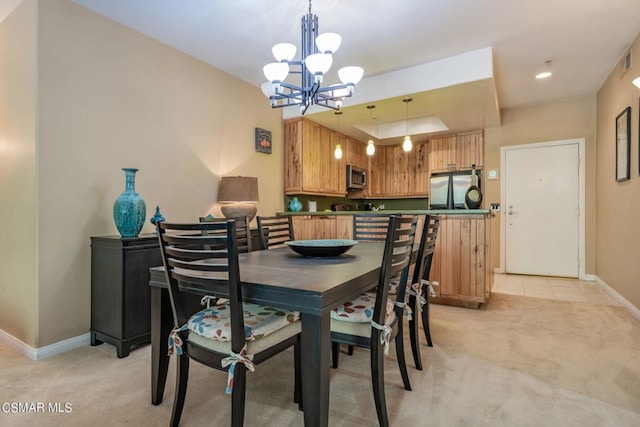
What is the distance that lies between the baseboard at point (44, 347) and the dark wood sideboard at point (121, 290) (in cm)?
8

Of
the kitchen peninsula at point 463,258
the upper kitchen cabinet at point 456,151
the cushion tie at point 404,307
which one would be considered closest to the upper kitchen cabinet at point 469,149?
the upper kitchen cabinet at point 456,151

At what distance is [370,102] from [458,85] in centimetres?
94

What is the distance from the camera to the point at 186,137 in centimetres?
319

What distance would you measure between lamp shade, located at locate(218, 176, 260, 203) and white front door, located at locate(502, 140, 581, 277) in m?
3.94

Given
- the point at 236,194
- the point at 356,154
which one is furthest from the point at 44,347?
the point at 356,154

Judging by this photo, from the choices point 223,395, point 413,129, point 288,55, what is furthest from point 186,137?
point 413,129

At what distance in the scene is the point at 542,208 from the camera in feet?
15.9

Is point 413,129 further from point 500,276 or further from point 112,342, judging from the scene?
point 112,342

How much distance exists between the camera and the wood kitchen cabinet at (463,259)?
3.17 m

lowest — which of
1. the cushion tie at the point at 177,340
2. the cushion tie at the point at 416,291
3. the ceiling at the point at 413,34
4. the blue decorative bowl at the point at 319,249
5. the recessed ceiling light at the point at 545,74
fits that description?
the cushion tie at the point at 177,340

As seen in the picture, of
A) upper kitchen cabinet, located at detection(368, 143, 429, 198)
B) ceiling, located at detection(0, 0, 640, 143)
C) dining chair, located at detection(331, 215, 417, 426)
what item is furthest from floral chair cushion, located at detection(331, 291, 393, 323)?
upper kitchen cabinet, located at detection(368, 143, 429, 198)

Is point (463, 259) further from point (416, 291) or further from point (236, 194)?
point (236, 194)

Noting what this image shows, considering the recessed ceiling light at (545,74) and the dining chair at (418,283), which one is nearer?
the dining chair at (418,283)

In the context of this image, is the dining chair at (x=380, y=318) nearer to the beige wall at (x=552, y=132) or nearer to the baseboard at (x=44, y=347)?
the baseboard at (x=44, y=347)
